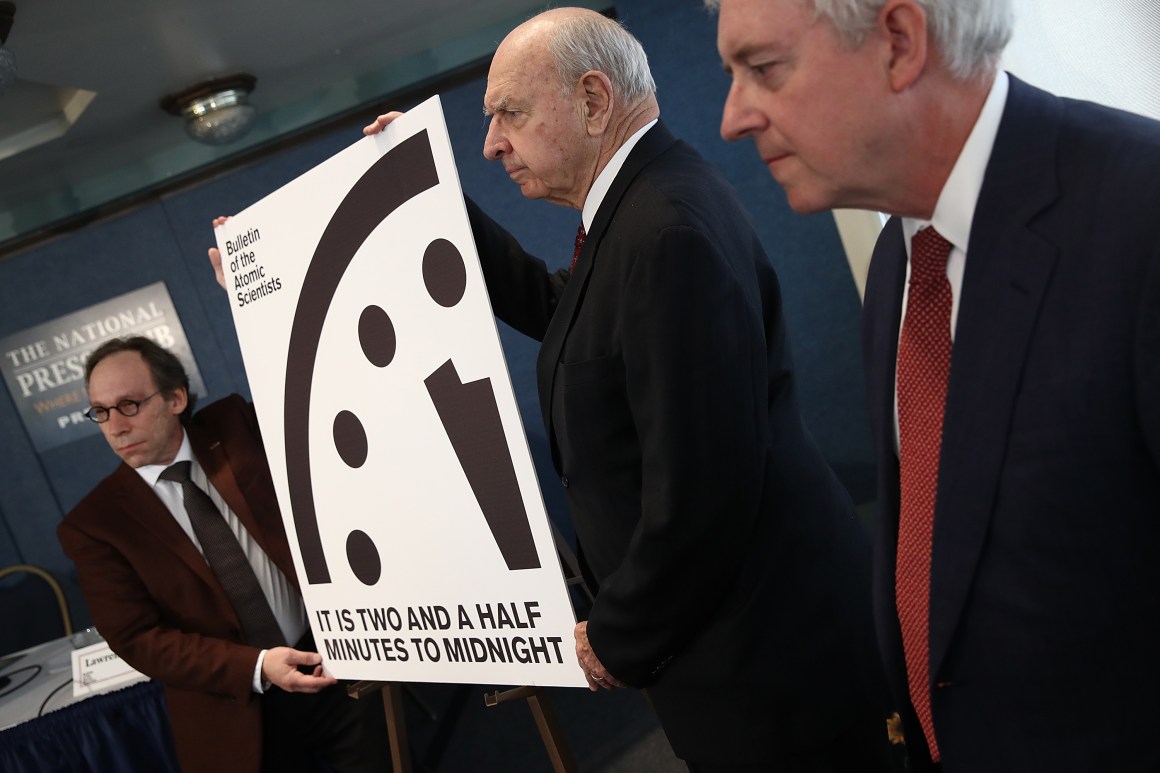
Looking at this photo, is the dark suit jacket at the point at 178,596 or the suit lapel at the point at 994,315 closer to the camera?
the suit lapel at the point at 994,315

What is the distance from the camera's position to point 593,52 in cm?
150

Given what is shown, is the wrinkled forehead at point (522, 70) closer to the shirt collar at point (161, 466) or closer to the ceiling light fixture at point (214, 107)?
the shirt collar at point (161, 466)

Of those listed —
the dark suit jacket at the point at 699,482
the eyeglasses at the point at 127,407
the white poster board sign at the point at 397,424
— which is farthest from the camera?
the eyeglasses at the point at 127,407

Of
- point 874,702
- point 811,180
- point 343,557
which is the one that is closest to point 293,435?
point 343,557

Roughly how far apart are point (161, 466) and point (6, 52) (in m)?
1.37

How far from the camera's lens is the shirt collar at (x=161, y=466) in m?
2.67

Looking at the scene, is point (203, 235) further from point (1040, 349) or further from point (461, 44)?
point (1040, 349)

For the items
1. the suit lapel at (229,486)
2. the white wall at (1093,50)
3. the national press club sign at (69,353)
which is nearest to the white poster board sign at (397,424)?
the suit lapel at (229,486)

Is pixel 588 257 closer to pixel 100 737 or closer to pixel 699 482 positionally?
pixel 699 482

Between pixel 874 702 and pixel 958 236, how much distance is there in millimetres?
922

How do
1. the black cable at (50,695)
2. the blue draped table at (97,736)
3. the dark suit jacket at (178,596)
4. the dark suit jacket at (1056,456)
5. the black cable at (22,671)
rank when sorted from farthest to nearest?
the black cable at (22,671), the black cable at (50,695), the blue draped table at (97,736), the dark suit jacket at (178,596), the dark suit jacket at (1056,456)

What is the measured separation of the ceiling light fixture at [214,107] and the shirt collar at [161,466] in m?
1.88

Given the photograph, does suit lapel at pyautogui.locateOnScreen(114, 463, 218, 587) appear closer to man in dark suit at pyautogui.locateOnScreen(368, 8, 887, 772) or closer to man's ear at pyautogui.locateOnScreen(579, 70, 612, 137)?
man in dark suit at pyautogui.locateOnScreen(368, 8, 887, 772)

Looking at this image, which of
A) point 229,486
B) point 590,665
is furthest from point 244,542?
point 590,665
